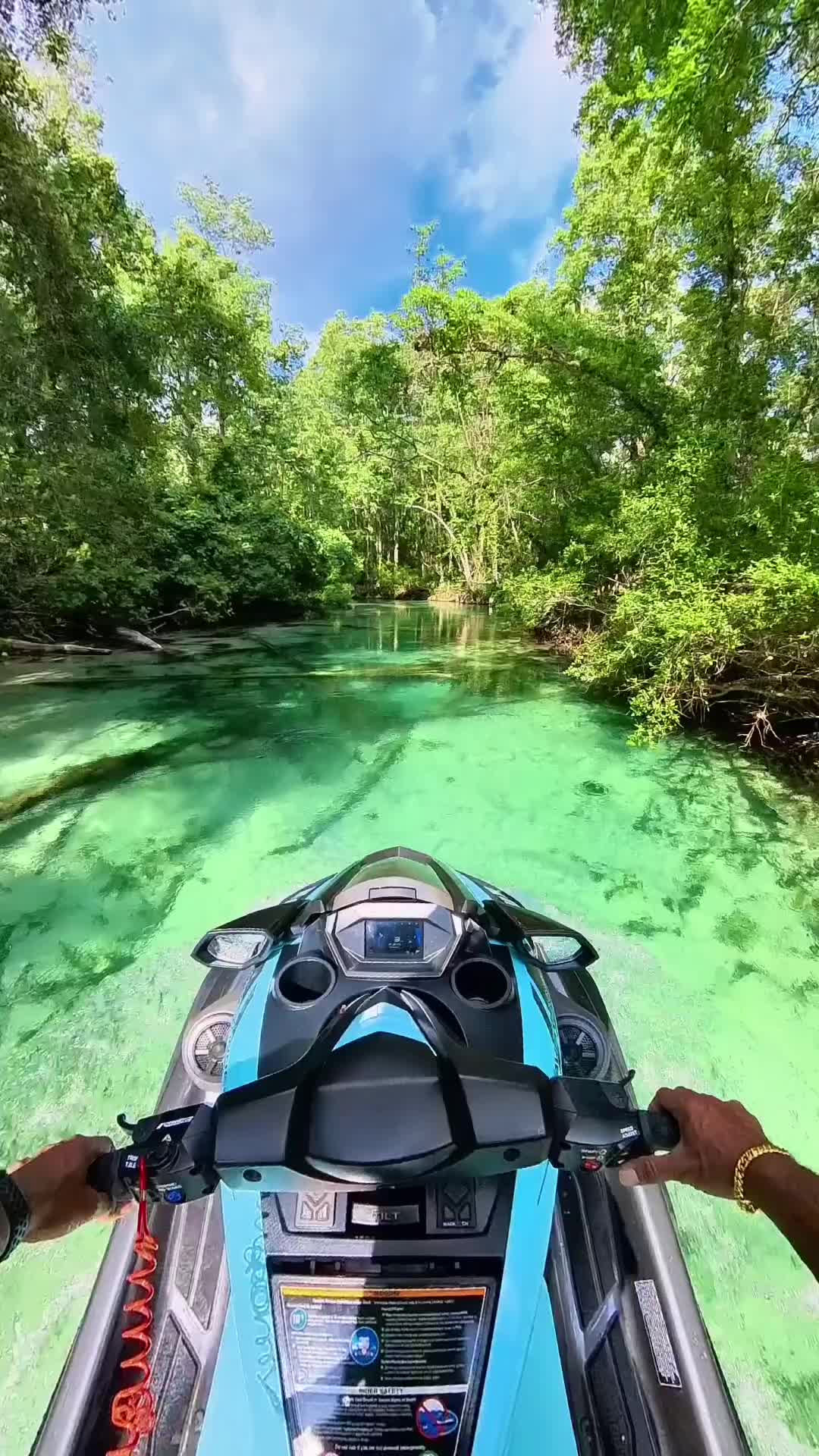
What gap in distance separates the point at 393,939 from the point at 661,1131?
2.28ft

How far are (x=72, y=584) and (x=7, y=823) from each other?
7801 millimetres

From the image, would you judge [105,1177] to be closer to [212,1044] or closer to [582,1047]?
[212,1044]

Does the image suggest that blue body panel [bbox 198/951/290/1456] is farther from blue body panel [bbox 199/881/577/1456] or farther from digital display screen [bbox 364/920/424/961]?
digital display screen [bbox 364/920/424/961]

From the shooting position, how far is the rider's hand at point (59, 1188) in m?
0.98

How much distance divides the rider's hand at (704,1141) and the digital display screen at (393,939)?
620 mm

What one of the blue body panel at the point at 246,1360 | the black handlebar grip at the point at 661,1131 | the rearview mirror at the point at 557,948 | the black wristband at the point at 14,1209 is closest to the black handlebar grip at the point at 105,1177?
the black wristband at the point at 14,1209

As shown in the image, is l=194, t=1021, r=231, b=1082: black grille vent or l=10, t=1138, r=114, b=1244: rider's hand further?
l=194, t=1021, r=231, b=1082: black grille vent

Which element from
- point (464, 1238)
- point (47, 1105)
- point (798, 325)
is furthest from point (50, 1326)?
point (798, 325)

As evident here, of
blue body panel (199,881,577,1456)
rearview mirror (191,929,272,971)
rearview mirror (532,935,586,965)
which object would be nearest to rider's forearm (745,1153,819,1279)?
blue body panel (199,881,577,1456)

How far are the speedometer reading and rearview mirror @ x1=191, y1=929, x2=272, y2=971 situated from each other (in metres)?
0.89

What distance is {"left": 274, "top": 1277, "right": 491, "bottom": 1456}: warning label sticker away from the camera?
1.04 meters

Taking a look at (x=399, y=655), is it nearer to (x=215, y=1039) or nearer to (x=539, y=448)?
(x=539, y=448)

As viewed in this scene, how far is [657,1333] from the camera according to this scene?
4.09 feet

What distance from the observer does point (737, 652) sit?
5910 mm
